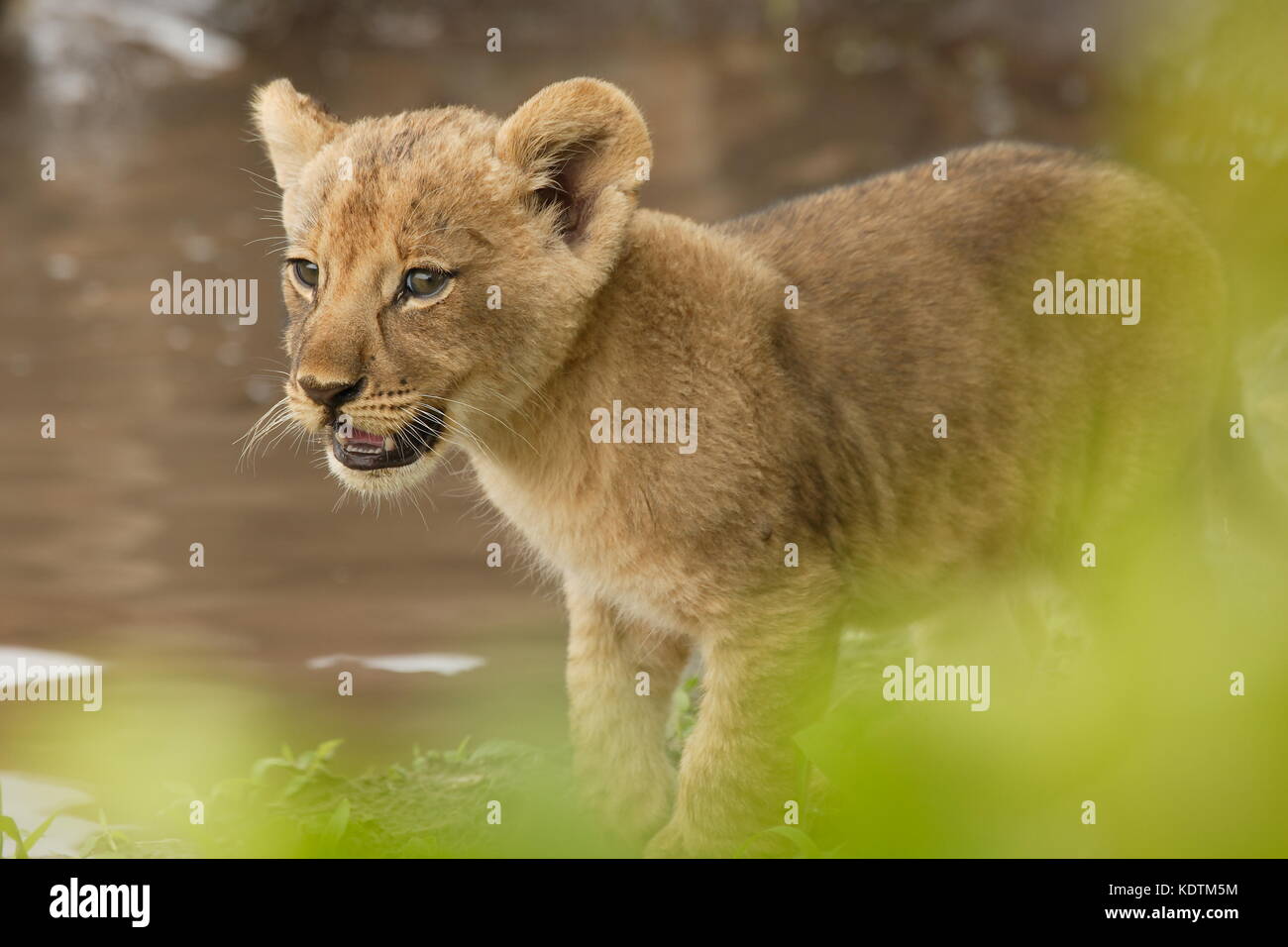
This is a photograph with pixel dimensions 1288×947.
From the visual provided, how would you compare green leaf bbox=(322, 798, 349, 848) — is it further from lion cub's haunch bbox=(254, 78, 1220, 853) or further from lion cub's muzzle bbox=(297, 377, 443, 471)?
lion cub's muzzle bbox=(297, 377, 443, 471)

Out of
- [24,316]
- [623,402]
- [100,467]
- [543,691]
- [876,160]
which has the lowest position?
[543,691]

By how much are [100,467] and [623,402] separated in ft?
25.1

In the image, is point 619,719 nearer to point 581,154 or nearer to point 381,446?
point 381,446

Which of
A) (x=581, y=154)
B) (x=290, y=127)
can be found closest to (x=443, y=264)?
(x=581, y=154)

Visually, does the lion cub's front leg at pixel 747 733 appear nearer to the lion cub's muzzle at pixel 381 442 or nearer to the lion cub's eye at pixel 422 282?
the lion cub's muzzle at pixel 381 442

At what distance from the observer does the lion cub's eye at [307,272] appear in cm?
558

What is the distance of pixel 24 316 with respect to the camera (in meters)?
15.4

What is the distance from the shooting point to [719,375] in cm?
581

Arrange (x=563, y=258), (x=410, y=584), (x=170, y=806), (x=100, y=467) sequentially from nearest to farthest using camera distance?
→ (x=563, y=258) → (x=170, y=806) → (x=410, y=584) → (x=100, y=467)

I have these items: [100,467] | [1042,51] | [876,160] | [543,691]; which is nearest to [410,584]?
[543,691]

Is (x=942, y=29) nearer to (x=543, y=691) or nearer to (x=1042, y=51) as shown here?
(x=1042, y=51)

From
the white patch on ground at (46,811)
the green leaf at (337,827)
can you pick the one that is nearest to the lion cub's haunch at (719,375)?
the green leaf at (337,827)

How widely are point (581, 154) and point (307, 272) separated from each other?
1.02m

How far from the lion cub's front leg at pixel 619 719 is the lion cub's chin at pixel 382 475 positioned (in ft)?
3.75
